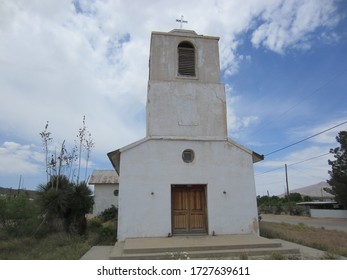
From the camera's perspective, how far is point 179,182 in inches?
461

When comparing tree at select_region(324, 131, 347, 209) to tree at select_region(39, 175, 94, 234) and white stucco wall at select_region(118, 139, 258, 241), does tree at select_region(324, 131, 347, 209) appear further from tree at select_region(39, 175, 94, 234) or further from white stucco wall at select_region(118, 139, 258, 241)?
tree at select_region(39, 175, 94, 234)

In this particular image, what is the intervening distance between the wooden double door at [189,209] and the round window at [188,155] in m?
1.17

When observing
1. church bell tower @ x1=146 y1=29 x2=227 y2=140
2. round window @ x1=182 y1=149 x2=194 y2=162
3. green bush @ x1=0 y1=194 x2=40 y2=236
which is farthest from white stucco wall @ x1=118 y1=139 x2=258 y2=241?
green bush @ x1=0 y1=194 x2=40 y2=236

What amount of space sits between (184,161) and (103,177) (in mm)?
20162

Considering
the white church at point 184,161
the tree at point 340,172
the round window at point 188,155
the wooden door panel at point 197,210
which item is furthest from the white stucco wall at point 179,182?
the tree at point 340,172

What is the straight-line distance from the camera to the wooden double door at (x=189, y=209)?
1168cm

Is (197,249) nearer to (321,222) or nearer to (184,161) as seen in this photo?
(184,161)

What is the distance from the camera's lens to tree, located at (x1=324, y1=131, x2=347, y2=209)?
34344 mm

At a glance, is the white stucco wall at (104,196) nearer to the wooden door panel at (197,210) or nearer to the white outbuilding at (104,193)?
the white outbuilding at (104,193)

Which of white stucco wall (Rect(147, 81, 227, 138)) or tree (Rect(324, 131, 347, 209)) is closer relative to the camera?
white stucco wall (Rect(147, 81, 227, 138))

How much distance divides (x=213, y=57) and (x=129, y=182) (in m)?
7.33

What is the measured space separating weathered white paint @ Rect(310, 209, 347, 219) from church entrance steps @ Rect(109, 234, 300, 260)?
33.4m

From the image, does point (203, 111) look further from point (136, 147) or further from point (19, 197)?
point (19, 197)
